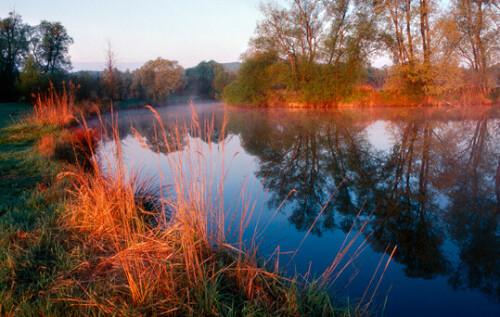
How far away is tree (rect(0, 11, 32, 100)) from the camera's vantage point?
2531 cm

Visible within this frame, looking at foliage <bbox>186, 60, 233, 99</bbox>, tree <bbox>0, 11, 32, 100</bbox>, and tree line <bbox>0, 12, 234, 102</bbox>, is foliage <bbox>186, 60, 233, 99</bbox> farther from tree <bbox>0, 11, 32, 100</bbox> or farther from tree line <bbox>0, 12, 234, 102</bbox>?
tree <bbox>0, 11, 32, 100</bbox>

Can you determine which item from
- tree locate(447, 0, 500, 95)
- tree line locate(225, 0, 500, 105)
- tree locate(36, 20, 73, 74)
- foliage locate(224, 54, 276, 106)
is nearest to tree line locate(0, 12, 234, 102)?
tree locate(36, 20, 73, 74)

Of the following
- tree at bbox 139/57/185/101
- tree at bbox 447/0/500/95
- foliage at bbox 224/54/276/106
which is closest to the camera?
tree at bbox 447/0/500/95

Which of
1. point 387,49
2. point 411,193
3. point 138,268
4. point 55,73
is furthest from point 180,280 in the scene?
point 55,73

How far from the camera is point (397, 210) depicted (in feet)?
10.8

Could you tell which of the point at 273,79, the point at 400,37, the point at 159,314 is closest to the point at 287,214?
the point at 159,314

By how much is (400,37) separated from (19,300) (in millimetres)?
19903

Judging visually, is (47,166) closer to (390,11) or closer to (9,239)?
(9,239)

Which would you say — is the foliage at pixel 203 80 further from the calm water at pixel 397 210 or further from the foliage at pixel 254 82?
the calm water at pixel 397 210

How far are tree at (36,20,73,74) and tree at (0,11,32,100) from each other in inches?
58.5

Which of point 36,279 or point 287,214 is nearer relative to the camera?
point 36,279

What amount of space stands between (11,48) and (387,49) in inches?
1411

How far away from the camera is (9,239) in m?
2.27

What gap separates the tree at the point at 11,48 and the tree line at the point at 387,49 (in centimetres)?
2333
